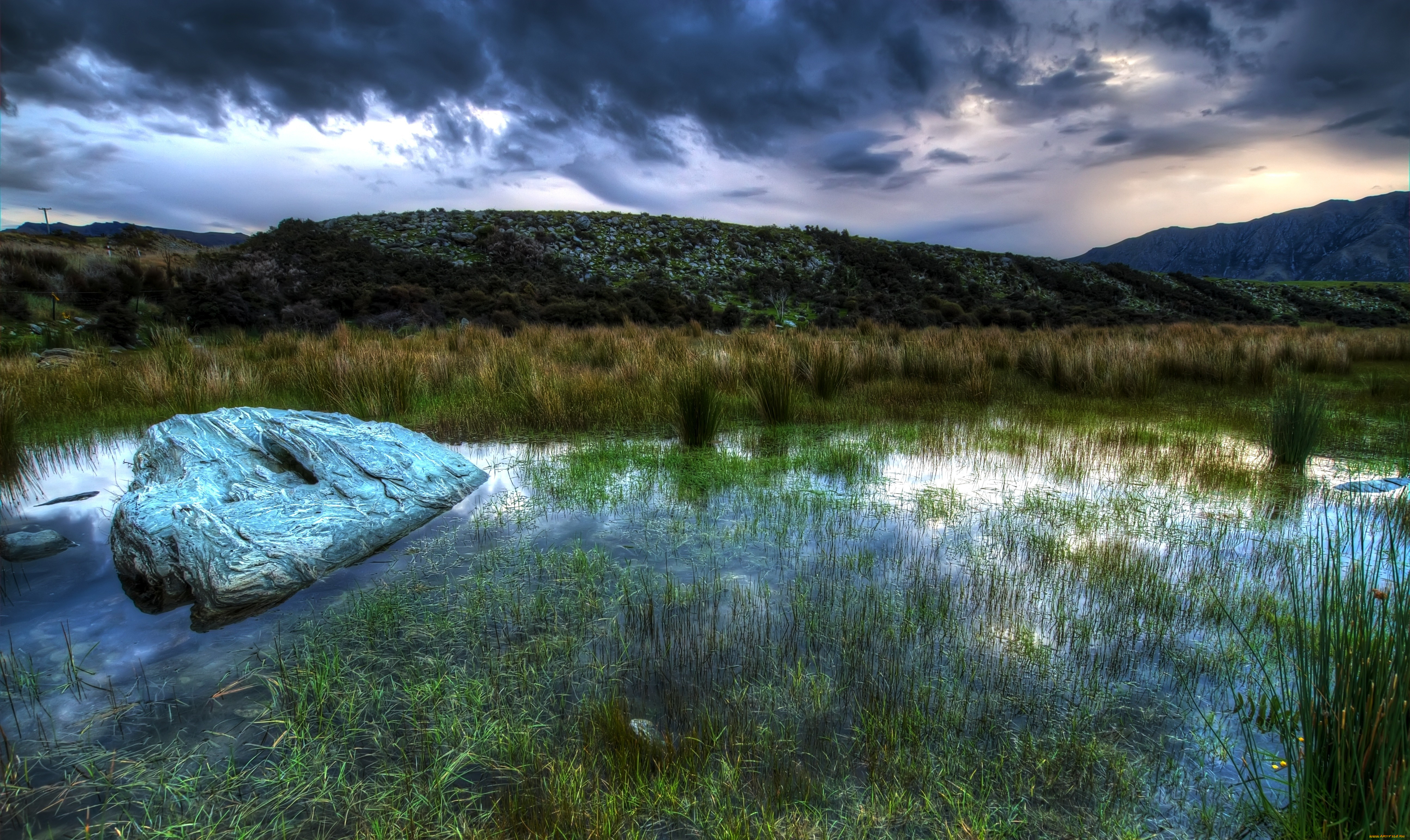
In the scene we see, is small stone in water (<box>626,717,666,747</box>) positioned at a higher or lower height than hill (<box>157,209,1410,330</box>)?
lower

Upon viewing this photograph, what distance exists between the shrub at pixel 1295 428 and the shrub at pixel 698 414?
4.31 metres

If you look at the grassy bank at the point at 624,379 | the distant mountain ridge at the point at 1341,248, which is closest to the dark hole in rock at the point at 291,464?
the grassy bank at the point at 624,379

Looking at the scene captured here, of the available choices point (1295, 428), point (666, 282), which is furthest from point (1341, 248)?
point (1295, 428)

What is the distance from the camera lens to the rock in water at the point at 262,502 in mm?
2629

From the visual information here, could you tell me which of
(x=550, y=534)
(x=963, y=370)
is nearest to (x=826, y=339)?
(x=963, y=370)

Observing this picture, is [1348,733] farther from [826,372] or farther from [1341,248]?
[1341,248]

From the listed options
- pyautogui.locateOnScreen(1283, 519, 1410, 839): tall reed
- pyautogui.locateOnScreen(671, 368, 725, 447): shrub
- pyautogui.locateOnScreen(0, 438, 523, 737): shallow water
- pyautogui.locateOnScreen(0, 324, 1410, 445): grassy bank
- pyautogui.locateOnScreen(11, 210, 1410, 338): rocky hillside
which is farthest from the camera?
pyautogui.locateOnScreen(11, 210, 1410, 338): rocky hillside

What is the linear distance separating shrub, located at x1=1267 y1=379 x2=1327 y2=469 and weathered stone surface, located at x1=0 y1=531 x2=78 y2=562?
7.78m

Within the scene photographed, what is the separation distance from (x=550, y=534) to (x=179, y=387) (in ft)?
18.7

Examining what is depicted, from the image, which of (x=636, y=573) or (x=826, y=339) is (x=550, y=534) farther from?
(x=826, y=339)

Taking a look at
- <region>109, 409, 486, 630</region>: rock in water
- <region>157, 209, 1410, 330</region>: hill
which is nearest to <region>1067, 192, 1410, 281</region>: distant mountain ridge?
<region>157, 209, 1410, 330</region>: hill

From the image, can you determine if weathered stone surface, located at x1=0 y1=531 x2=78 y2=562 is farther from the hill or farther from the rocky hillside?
the hill

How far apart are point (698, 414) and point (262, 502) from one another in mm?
3057

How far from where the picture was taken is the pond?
5.91ft
